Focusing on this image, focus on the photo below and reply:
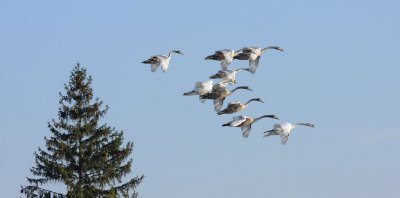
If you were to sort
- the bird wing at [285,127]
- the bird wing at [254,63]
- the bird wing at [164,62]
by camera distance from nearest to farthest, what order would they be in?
the bird wing at [285,127], the bird wing at [164,62], the bird wing at [254,63]

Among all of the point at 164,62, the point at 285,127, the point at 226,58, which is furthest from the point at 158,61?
the point at 285,127

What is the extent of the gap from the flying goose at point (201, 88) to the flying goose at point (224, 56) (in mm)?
994

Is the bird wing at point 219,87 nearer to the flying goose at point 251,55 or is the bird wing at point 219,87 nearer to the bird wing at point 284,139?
the flying goose at point 251,55

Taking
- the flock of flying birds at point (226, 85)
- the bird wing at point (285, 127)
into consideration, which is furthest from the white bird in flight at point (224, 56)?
the bird wing at point (285, 127)

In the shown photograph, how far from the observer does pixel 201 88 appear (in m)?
57.1

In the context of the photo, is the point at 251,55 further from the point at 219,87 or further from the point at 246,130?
the point at 246,130

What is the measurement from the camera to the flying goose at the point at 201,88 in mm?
57031

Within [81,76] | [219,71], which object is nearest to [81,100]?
[81,76]

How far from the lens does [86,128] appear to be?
82000mm

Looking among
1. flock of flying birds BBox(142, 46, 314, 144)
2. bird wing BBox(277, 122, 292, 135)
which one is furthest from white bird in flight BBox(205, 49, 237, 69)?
bird wing BBox(277, 122, 292, 135)

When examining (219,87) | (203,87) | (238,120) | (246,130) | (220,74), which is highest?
(220,74)

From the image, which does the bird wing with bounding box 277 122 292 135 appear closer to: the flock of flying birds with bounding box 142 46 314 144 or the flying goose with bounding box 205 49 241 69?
the flock of flying birds with bounding box 142 46 314 144

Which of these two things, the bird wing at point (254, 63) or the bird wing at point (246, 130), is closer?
the bird wing at point (246, 130)

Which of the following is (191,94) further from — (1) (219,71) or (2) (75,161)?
(2) (75,161)
